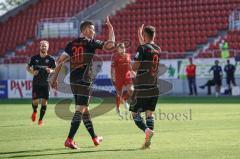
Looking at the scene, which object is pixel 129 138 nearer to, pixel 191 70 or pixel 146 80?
pixel 146 80

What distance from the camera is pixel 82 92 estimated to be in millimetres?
12609

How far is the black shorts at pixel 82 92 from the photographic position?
12562mm

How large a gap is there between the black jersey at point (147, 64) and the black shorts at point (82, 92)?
103 centimetres

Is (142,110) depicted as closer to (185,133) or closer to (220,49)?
(185,133)

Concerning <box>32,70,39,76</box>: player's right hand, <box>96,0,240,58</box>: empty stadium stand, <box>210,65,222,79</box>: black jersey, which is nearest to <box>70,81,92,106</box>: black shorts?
<box>32,70,39,76</box>: player's right hand

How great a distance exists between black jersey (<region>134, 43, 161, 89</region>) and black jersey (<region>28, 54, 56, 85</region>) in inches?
259

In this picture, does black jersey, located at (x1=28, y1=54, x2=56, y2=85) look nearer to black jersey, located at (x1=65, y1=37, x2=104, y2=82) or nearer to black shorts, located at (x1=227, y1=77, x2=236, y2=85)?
black jersey, located at (x1=65, y1=37, x2=104, y2=82)

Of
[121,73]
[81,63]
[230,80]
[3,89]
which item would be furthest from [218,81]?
[81,63]

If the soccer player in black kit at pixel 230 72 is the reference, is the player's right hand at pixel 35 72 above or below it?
above

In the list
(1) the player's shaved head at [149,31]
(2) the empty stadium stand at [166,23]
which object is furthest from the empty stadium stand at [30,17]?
(1) the player's shaved head at [149,31]

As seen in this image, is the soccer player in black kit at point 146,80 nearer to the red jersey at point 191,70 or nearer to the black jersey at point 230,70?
the black jersey at point 230,70

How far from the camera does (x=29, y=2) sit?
50688 millimetres

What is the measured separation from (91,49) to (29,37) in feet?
114

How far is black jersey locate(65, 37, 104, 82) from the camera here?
12.5m
